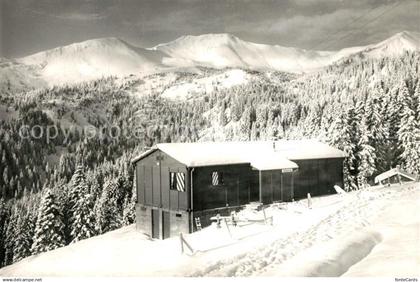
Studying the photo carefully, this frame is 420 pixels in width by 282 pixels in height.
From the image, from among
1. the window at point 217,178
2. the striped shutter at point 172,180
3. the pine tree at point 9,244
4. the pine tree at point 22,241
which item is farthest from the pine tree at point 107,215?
the window at point 217,178

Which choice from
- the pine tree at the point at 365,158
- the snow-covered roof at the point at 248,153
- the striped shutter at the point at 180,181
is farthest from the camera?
the pine tree at the point at 365,158

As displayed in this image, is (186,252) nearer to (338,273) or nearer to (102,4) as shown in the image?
(338,273)

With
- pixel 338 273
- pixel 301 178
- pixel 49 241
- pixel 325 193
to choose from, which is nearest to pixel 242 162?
pixel 301 178

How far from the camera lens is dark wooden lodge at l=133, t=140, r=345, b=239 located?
103 feet

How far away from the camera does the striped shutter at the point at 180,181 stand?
103ft

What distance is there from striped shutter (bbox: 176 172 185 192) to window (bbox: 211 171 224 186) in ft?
7.00

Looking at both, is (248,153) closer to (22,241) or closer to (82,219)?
(82,219)

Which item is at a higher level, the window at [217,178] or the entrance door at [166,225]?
the window at [217,178]

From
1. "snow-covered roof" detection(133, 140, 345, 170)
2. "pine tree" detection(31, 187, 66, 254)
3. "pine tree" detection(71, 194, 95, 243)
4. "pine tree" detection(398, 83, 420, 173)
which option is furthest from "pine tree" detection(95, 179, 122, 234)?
"pine tree" detection(398, 83, 420, 173)

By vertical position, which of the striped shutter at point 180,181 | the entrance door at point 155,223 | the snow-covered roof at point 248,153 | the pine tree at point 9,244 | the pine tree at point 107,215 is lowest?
the pine tree at point 9,244

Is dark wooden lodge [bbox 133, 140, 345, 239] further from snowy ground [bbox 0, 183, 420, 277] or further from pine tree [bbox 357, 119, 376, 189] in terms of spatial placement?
pine tree [bbox 357, 119, 376, 189]

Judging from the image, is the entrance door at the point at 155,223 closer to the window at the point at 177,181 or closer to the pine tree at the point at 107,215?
the window at the point at 177,181

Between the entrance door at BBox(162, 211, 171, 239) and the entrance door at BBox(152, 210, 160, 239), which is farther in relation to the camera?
the entrance door at BBox(152, 210, 160, 239)

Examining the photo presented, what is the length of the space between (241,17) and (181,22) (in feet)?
14.2
